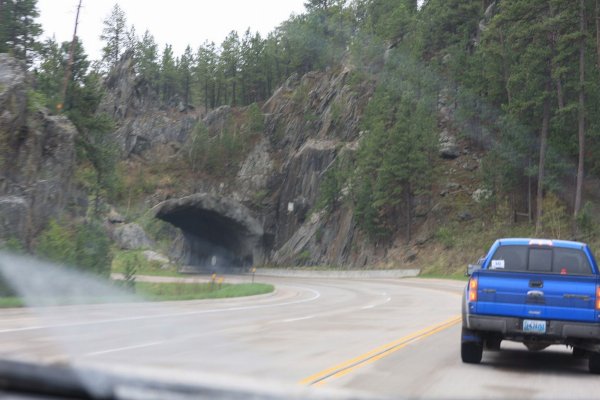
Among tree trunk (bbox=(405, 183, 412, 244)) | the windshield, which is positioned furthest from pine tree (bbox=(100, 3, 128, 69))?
tree trunk (bbox=(405, 183, 412, 244))

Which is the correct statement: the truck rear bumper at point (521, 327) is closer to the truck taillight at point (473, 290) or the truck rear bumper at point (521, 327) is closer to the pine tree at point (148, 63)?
the truck taillight at point (473, 290)

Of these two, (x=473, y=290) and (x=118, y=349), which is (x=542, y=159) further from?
(x=118, y=349)

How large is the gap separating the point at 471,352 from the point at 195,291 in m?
27.9

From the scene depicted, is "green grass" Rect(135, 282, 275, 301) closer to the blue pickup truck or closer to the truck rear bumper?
the blue pickup truck

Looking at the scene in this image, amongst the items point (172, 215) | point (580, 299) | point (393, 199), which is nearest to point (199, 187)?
point (172, 215)

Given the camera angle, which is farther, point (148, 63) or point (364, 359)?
point (148, 63)

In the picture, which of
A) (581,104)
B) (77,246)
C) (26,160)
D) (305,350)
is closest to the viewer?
(305,350)

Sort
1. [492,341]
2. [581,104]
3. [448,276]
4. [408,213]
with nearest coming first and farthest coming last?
[492,341], [581,104], [448,276], [408,213]

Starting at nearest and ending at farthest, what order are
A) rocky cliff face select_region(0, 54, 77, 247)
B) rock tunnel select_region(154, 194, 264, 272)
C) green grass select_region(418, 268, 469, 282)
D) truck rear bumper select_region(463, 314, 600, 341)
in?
1. truck rear bumper select_region(463, 314, 600, 341)
2. rocky cliff face select_region(0, 54, 77, 247)
3. green grass select_region(418, 268, 469, 282)
4. rock tunnel select_region(154, 194, 264, 272)

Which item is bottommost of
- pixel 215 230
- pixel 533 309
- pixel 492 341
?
pixel 492 341

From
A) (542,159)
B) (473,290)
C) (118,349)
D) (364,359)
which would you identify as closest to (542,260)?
(473,290)

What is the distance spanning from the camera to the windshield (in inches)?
414

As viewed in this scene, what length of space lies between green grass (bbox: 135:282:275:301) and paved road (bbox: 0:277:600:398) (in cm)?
800

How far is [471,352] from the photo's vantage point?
35.9ft
